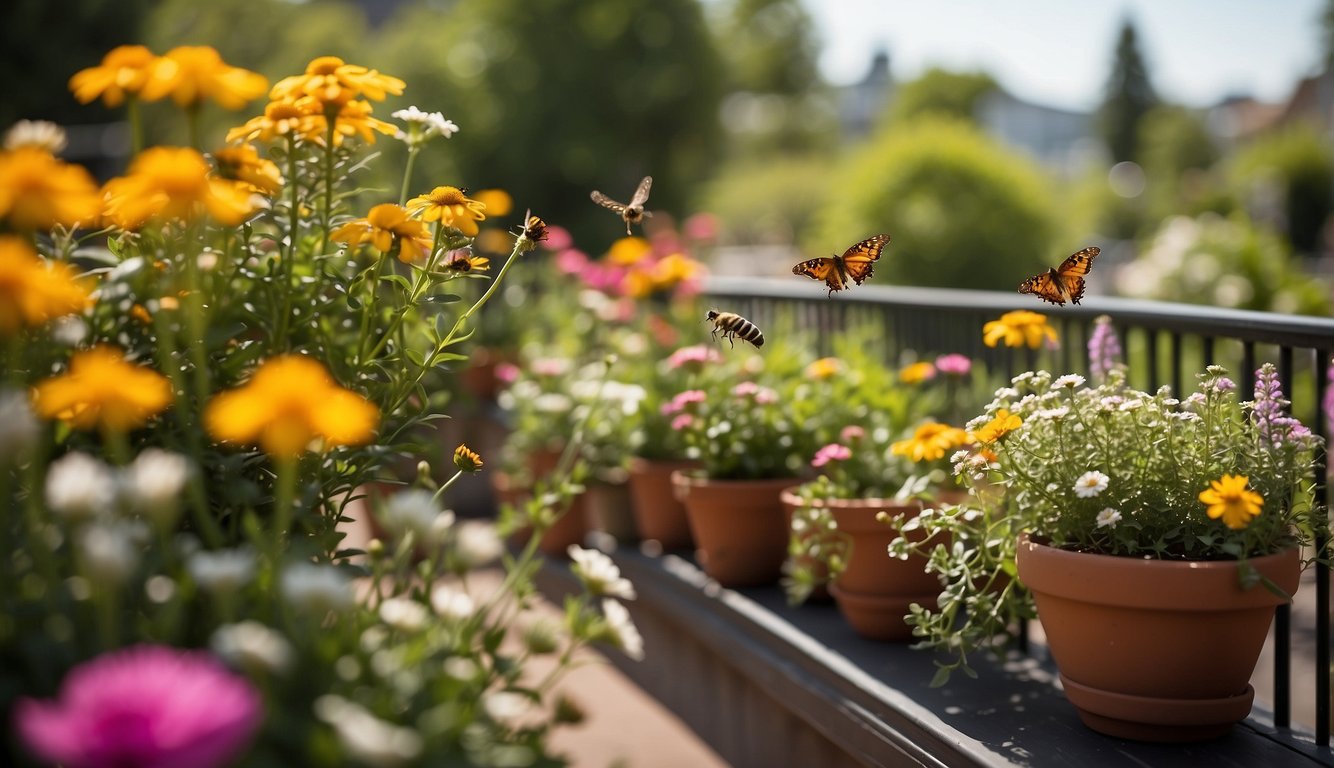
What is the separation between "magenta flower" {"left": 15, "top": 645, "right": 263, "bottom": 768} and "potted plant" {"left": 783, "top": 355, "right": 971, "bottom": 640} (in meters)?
1.58

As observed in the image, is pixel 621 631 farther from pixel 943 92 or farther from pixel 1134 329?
pixel 943 92

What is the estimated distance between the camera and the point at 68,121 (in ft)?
52.7

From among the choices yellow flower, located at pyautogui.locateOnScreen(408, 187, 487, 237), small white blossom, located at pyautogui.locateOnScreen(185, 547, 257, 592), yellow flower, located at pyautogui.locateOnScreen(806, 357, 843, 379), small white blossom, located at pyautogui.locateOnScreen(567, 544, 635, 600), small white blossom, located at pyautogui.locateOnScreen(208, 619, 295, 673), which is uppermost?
yellow flower, located at pyautogui.locateOnScreen(408, 187, 487, 237)

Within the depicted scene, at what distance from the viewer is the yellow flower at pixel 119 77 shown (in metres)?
1.31

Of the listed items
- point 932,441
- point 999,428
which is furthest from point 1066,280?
point 932,441

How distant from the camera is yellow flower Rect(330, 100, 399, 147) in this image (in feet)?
4.96

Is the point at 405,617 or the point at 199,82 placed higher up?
the point at 199,82

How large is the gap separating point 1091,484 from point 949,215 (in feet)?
19.9

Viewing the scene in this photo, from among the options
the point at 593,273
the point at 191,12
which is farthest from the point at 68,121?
the point at 593,273

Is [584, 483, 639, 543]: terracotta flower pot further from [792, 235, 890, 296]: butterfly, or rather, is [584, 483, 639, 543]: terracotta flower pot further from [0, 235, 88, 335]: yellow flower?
[0, 235, 88, 335]: yellow flower

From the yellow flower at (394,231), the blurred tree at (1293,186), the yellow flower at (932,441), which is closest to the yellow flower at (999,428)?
the yellow flower at (932,441)

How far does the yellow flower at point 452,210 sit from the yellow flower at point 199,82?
0.29m

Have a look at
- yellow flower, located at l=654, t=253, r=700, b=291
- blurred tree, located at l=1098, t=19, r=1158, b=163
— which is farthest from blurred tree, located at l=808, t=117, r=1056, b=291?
blurred tree, located at l=1098, t=19, r=1158, b=163

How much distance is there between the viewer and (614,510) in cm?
363
